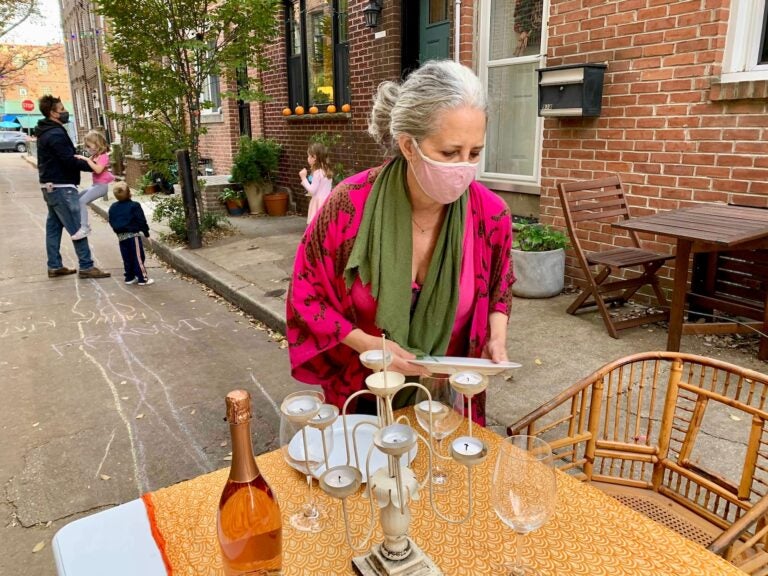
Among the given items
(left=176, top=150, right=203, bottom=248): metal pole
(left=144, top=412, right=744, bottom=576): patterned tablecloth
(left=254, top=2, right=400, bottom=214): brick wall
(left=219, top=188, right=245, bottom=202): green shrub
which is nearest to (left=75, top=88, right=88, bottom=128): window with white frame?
(left=219, top=188, right=245, bottom=202): green shrub

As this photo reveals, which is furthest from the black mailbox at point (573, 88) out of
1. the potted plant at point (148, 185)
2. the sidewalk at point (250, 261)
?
the potted plant at point (148, 185)

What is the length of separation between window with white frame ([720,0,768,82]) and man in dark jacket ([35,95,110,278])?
6.82m

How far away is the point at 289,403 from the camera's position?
1.29 meters

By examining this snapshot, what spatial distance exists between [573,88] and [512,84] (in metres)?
1.36

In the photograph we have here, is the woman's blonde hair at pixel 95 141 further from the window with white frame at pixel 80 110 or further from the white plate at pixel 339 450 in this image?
the window with white frame at pixel 80 110

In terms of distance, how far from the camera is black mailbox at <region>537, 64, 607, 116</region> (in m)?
4.65

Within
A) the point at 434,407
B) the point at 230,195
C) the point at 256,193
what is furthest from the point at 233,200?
the point at 434,407

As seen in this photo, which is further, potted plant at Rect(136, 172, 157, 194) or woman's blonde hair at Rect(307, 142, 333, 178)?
potted plant at Rect(136, 172, 157, 194)

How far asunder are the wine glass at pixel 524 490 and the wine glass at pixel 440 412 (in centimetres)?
28

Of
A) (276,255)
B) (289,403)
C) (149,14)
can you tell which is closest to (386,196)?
(289,403)

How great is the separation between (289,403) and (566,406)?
2442mm

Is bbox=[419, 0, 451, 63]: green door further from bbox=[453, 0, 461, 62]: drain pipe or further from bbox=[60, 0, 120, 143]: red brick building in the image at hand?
bbox=[60, 0, 120, 143]: red brick building

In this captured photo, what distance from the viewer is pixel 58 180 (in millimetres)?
7016

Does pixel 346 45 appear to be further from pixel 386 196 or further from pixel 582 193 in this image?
pixel 386 196
